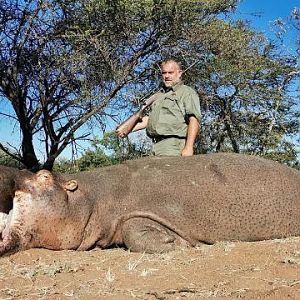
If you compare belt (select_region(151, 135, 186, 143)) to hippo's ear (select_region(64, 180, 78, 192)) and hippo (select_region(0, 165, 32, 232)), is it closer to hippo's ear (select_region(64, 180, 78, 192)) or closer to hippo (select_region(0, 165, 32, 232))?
hippo's ear (select_region(64, 180, 78, 192))

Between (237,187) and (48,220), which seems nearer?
(48,220)

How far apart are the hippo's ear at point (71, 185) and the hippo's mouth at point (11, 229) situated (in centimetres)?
51

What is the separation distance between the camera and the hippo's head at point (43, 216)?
4.98m

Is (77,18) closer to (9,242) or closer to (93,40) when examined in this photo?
(93,40)

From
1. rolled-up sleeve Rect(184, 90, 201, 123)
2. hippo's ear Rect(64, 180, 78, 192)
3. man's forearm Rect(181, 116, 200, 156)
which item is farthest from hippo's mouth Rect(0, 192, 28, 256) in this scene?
rolled-up sleeve Rect(184, 90, 201, 123)

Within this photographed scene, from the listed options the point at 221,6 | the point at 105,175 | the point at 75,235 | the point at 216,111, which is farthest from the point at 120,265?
the point at 216,111

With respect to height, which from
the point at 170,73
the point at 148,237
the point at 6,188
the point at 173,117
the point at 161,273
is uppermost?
the point at 170,73

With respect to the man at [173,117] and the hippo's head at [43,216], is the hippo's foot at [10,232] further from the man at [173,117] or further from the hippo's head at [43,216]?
the man at [173,117]

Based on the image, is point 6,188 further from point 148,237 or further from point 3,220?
point 148,237

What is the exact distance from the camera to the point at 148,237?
5.14m

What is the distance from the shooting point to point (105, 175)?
568 centimetres

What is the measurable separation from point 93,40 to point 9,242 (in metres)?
8.83

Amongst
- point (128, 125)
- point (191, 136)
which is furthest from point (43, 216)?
point (128, 125)

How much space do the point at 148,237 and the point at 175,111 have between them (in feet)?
5.97
